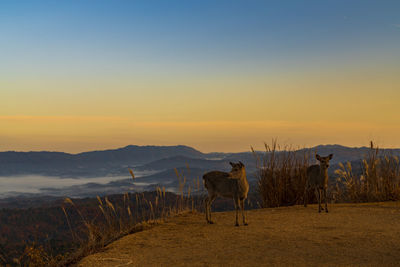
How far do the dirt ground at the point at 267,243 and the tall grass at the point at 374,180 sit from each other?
12.9 feet

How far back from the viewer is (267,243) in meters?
6.22

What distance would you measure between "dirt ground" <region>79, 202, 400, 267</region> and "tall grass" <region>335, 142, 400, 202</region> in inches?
154

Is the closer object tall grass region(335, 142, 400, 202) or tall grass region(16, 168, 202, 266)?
tall grass region(16, 168, 202, 266)

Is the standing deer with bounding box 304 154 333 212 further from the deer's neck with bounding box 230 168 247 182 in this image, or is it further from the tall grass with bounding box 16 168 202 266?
the tall grass with bounding box 16 168 202 266

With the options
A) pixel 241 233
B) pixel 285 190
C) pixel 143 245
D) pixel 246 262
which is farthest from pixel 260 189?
pixel 246 262

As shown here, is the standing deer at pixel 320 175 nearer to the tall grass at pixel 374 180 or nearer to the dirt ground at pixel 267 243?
the dirt ground at pixel 267 243

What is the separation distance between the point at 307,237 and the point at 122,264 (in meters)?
3.33

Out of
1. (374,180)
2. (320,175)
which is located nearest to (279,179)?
(320,175)

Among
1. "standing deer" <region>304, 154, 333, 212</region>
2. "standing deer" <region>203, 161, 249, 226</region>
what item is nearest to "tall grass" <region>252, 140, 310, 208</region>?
"standing deer" <region>304, 154, 333, 212</region>

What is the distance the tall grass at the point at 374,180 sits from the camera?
41.7 ft

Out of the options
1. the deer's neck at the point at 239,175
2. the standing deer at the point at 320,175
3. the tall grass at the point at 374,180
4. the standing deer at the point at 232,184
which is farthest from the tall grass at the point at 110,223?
the tall grass at the point at 374,180

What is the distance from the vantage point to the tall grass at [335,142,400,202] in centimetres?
1270

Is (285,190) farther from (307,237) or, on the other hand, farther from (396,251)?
(396,251)

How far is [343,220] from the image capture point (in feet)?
27.4
